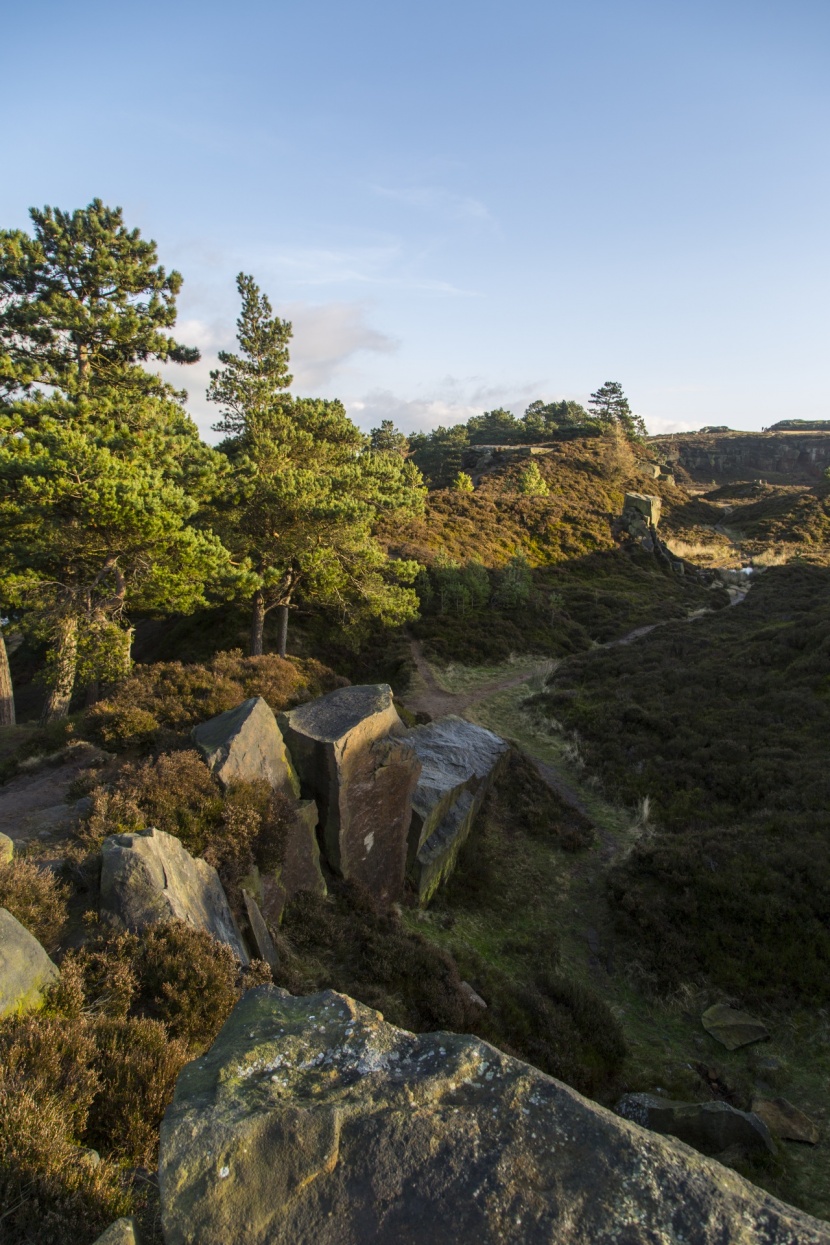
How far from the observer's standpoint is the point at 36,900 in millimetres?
6082

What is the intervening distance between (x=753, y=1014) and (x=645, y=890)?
2.88 m

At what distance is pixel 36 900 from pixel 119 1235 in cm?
400

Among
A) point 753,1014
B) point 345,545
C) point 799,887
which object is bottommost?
point 753,1014

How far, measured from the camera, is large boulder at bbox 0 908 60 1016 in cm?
464

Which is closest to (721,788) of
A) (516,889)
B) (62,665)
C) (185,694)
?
(516,889)

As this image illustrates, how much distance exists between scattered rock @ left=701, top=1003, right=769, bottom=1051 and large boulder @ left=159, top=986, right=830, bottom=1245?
7.49m

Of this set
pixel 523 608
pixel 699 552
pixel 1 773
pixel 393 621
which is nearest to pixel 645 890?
pixel 1 773

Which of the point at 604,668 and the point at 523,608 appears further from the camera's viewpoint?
the point at 523,608

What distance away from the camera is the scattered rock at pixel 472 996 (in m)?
8.77

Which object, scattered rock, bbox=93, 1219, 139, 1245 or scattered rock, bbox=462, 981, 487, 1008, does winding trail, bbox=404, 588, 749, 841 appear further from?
scattered rock, bbox=93, 1219, 139, 1245

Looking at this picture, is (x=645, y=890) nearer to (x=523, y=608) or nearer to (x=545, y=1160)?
(x=545, y=1160)

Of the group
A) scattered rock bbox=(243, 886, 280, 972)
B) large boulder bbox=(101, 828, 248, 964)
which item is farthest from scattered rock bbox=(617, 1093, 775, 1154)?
large boulder bbox=(101, 828, 248, 964)

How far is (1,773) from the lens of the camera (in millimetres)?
12625

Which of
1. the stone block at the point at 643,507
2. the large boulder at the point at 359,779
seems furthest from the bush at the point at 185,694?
the stone block at the point at 643,507
